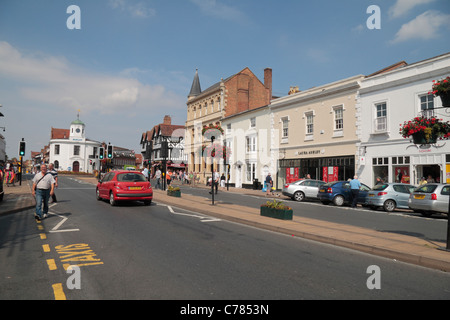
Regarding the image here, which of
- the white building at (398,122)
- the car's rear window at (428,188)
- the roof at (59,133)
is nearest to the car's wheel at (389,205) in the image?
the car's rear window at (428,188)

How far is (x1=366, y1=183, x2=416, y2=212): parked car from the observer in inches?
642

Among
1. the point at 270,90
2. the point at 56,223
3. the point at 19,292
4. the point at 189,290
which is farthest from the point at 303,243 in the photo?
the point at 270,90

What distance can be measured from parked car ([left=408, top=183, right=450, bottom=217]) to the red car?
11.7 metres

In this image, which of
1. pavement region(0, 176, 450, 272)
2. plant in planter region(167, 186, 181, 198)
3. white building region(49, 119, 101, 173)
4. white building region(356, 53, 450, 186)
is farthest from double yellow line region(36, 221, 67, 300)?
white building region(49, 119, 101, 173)

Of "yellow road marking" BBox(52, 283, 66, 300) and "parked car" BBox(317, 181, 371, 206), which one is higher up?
"parked car" BBox(317, 181, 371, 206)

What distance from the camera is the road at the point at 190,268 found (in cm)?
451

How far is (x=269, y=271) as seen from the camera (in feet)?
18.1

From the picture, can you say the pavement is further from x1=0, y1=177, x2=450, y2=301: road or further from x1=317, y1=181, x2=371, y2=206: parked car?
x1=317, y1=181, x2=371, y2=206: parked car

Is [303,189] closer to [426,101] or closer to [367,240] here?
[426,101]

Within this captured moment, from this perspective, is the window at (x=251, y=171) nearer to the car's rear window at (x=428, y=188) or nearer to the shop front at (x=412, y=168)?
the shop front at (x=412, y=168)
